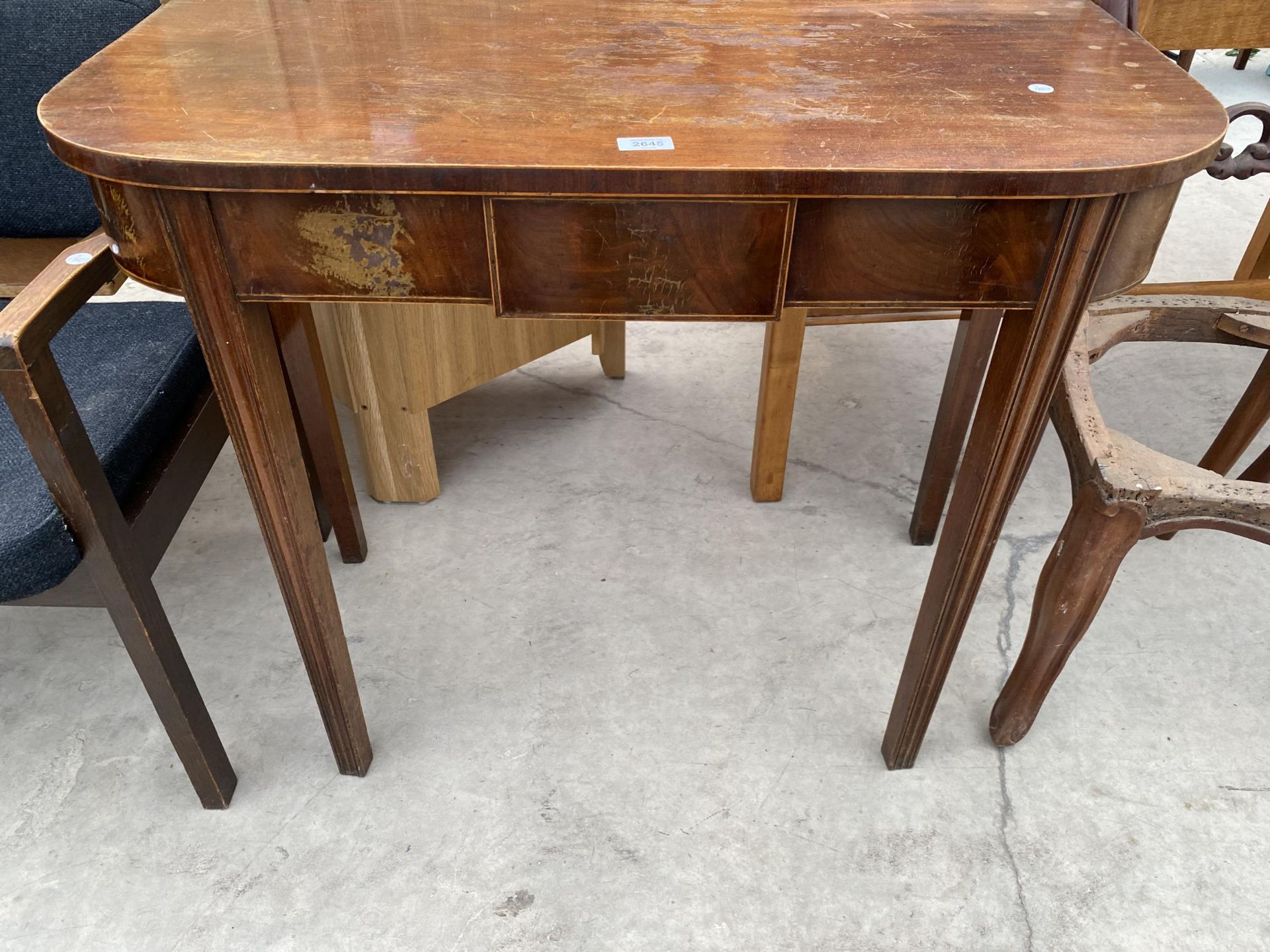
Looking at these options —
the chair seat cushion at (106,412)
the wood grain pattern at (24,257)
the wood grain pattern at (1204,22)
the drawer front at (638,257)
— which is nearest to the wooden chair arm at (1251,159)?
the wood grain pattern at (1204,22)

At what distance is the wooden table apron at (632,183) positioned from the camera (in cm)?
79

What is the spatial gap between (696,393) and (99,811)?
141 cm

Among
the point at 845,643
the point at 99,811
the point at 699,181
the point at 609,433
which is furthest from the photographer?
the point at 609,433

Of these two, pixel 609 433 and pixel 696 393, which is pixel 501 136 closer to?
pixel 609 433

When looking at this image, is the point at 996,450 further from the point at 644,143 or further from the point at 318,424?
the point at 318,424

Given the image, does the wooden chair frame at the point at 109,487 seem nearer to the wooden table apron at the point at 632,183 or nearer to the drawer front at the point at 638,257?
the wooden table apron at the point at 632,183

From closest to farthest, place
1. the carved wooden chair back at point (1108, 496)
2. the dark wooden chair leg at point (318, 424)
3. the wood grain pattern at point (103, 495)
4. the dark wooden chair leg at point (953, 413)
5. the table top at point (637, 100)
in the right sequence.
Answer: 1. the table top at point (637, 100)
2. the wood grain pattern at point (103, 495)
3. the carved wooden chair back at point (1108, 496)
4. the dark wooden chair leg at point (318, 424)
5. the dark wooden chair leg at point (953, 413)

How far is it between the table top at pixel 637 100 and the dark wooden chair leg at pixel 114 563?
0.24m

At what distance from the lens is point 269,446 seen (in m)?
1.00

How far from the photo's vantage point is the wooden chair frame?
0.91 metres

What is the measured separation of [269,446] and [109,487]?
18 centimetres

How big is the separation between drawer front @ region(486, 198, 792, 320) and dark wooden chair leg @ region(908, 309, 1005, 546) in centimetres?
67

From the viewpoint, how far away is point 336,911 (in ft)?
3.84

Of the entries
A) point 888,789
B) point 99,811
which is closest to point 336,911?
point 99,811
